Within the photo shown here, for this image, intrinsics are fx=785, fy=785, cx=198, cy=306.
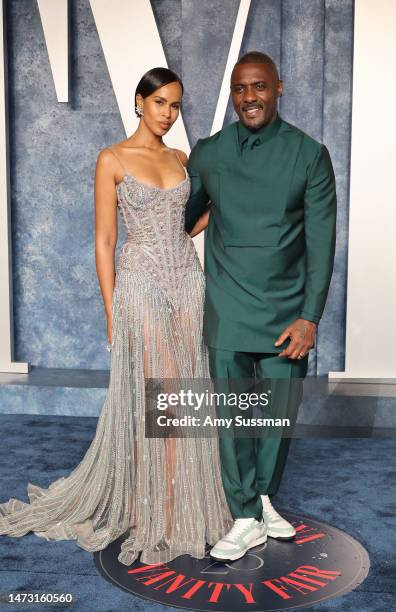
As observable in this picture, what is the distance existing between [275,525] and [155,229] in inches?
43.4

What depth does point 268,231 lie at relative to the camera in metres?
2.45

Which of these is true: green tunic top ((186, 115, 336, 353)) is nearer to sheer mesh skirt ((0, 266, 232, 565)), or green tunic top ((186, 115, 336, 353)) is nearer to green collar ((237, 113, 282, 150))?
green collar ((237, 113, 282, 150))

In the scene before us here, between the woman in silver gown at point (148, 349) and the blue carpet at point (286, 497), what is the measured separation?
0.53 ft

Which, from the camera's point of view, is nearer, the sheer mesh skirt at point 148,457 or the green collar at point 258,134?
the green collar at point 258,134

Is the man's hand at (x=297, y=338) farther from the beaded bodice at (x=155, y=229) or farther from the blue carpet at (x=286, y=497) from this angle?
the blue carpet at (x=286, y=497)

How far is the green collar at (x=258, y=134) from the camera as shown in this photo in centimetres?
245

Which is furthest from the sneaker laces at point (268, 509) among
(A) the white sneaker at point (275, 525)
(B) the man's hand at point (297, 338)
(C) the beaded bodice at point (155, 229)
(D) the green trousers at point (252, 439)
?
(C) the beaded bodice at point (155, 229)

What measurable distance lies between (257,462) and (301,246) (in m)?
0.74

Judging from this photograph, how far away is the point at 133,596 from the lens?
233 centimetres

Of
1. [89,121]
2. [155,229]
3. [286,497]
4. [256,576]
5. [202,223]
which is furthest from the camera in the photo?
[89,121]

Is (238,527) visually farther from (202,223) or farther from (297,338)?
(202,223)

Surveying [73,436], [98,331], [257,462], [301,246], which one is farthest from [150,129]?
[98,331]

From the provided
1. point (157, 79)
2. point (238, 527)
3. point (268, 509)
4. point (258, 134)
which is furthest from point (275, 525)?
point (157, 79)

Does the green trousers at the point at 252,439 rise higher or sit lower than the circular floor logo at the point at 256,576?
higher
